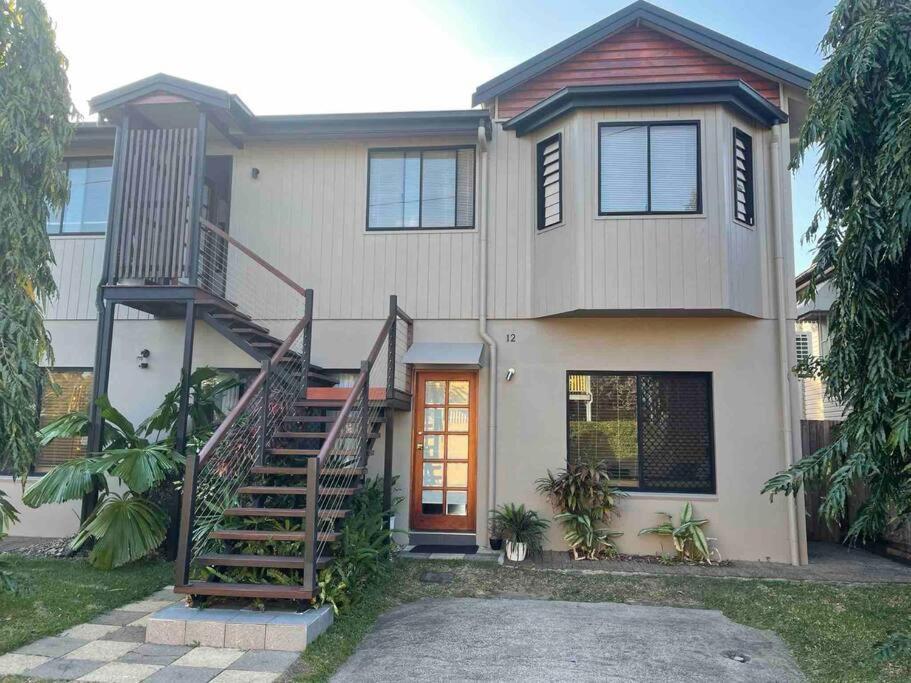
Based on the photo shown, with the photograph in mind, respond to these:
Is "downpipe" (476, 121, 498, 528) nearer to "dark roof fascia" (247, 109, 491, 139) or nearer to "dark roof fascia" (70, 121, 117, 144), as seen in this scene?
"dark roof fascia" (247, 109, 491, 139)

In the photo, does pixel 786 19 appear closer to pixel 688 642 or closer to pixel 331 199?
pixel 331 199

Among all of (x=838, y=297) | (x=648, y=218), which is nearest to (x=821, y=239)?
(x=838, y=297)

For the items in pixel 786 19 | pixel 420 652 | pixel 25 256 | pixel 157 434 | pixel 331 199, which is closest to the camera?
pixel 420 652

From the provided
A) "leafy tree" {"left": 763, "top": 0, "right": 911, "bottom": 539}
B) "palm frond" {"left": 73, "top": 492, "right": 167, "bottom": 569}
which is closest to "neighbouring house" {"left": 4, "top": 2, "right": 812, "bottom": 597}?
"palm frond" {"left": 73, "top": 492, "right": 167, "bottom": 569}

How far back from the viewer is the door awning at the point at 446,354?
7.66 m

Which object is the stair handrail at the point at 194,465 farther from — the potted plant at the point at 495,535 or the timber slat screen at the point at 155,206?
the potted plant at the point at 495,535

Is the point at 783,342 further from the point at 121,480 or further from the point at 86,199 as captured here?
the point at 86,199

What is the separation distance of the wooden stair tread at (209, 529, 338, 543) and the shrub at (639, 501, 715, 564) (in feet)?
14.3

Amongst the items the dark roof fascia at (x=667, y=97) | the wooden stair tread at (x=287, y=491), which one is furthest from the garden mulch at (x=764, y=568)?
the dark roof fascia at (x=667, y=97)

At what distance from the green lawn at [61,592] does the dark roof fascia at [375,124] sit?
5.86 m

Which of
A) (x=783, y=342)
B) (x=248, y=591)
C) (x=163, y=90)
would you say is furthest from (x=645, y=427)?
(x=163, y=90)

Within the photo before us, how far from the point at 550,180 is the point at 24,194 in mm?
5958

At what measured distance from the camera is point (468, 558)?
282 inches

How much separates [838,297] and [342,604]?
4834 mm
